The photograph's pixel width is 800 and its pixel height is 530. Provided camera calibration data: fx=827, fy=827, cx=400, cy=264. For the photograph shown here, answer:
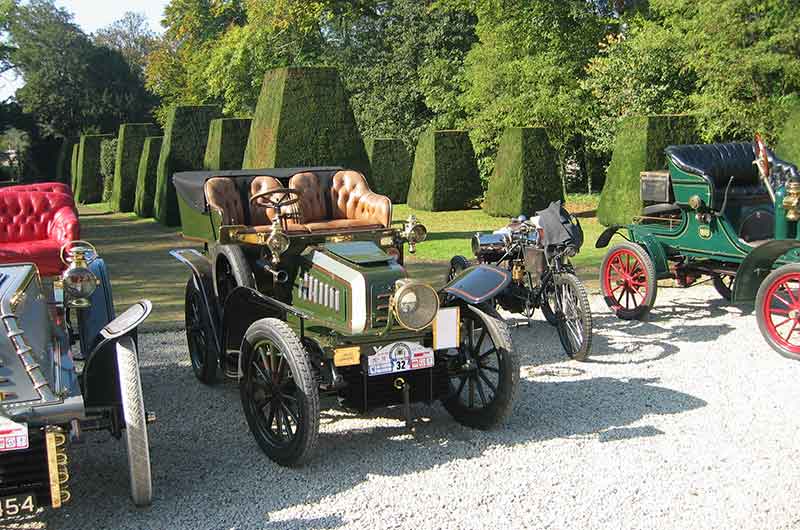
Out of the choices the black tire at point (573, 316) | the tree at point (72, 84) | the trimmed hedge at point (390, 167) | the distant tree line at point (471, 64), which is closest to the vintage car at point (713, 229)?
the black tire at point (573, 316)

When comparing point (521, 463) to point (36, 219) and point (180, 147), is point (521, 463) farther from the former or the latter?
point (180, 147)

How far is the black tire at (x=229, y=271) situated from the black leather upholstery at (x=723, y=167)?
14.7 ft

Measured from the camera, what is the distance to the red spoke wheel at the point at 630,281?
7852mm

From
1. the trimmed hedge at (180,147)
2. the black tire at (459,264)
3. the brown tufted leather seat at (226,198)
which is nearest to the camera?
the brown tufted leather seat at (226,198)

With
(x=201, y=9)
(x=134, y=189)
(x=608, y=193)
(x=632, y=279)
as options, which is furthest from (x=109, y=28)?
(x=632, y=279)

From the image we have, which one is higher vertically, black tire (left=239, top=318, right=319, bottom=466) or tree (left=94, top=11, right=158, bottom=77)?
tree (left=94, top=11, right=158, bottom=77)

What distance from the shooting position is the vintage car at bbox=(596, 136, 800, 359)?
708 cm

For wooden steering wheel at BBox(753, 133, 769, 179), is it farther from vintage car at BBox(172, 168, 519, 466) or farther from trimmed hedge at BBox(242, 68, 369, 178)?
trimmed hedge at BBox(242, 68, 369, 178)

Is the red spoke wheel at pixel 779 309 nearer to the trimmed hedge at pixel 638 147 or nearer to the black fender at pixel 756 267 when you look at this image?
the black fender at pixel 756 267

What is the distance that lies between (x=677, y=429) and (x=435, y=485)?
1.72 meters

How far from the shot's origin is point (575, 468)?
4453 millimetres

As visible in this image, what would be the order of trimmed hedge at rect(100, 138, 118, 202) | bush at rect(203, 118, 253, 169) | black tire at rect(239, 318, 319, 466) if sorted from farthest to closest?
trimmed hedge at rect(100, 138, 118, 202) < bush at rect(203, 118, 253, 169) < black tire at rect(239, 318, 319, 466)

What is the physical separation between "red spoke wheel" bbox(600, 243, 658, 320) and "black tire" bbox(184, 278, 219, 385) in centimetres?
405

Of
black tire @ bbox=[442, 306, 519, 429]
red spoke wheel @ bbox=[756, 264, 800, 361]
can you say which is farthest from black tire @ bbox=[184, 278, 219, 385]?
red spoke wheel @ bbox=[756, 264, 800, 361]
